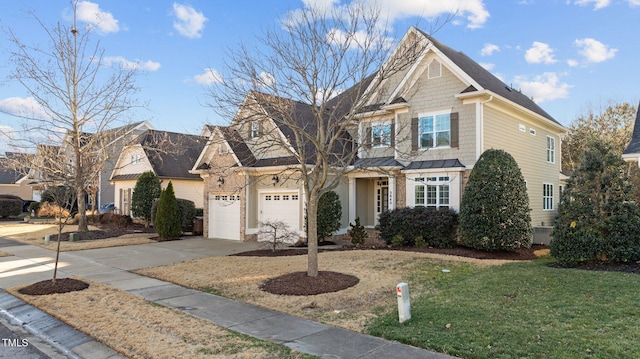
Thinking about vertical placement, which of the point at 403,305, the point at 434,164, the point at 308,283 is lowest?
the point at 308,283

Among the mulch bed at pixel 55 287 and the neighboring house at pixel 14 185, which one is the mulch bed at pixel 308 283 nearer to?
the mulch bed at pixel 55 287

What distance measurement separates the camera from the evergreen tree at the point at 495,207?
13352 mm

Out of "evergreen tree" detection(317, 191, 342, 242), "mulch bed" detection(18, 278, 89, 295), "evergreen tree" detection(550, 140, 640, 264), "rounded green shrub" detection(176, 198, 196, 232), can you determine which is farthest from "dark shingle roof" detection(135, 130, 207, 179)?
"evergreen tree" detection(550, 140, 640, 264)

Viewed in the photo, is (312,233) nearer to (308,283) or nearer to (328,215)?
(308,283)

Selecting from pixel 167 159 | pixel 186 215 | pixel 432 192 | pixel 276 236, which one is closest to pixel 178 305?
pixel 276 236

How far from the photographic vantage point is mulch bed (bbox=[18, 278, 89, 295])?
29.6 ft

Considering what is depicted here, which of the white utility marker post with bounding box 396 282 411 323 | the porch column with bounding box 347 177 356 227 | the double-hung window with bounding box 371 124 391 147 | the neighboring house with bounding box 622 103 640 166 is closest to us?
the white utility marker post with bounding box 396 282 411 323

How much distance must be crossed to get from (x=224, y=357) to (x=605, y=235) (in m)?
9.58


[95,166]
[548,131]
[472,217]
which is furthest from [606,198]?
[95,166]

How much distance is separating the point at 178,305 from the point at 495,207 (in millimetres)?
9896

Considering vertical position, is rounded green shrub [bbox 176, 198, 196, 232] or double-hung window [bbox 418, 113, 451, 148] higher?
double-hung window [bbox 418, 113, 451, 148]

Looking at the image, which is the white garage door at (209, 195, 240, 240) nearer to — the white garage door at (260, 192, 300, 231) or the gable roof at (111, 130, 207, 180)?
the white garage door at (260, 192, 300, 231)

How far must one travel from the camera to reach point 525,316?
6453mm

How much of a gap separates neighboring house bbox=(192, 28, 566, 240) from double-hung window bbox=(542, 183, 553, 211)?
0.05 metres
